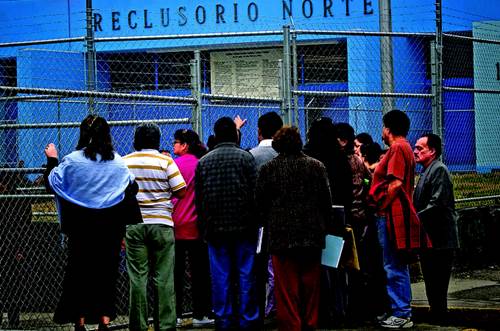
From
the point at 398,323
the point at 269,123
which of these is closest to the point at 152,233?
the point at 269,123

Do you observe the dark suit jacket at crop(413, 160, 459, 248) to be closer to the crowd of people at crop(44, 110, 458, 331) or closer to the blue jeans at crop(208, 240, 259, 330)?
the crowd of people at crop(44, 110, 458, 331)

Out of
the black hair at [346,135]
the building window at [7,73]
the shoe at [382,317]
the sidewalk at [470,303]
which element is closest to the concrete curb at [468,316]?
the sidewalk at [470,303]

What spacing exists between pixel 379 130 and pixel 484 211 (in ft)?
6.18

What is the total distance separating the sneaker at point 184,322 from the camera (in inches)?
434

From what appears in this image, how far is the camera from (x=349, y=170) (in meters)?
10.2

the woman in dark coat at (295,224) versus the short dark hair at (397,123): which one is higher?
the short dark hair at (397,123)

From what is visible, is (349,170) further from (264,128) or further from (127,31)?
(127,31)

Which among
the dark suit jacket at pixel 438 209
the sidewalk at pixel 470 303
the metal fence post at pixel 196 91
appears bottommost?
the sidewalk at pixel 470 303

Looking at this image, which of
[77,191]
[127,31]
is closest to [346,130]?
[77,191]

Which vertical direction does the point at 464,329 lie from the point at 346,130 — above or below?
below

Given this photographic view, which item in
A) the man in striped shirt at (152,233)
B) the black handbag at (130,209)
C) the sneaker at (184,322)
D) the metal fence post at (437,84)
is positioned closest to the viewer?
the black handbag at (130,209)

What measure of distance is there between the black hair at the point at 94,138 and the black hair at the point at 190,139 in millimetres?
2126

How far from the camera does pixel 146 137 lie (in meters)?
9.55

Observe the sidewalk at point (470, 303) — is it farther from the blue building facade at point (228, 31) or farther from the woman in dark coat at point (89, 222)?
the blue building facade at point (228, 31)
